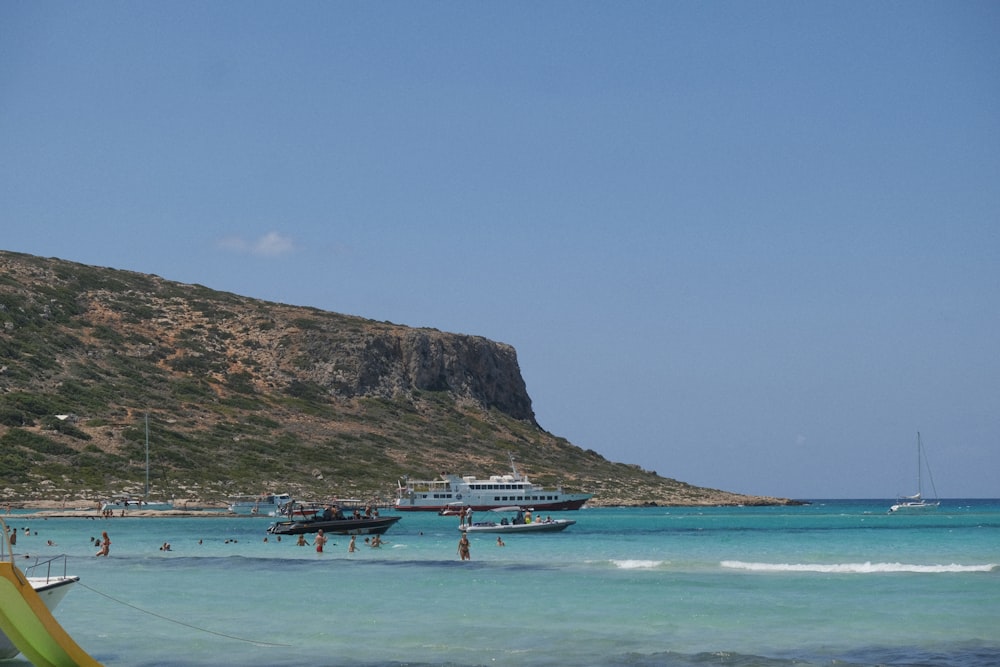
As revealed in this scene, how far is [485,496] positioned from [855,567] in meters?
77.0

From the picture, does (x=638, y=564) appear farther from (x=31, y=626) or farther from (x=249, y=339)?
(x=249, y=339)

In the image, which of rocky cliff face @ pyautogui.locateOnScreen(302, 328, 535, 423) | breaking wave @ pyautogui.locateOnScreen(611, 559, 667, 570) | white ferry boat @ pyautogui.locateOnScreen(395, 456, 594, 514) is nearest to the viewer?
breaking wave @ pyautogui.locateOnScreen(611, 559, 667, 570)

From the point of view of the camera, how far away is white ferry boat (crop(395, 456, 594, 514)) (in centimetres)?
11844

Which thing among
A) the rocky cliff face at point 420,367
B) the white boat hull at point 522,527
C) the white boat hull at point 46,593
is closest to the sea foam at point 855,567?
the white boat hull at point 522,527

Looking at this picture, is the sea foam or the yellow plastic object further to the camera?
the sea foam

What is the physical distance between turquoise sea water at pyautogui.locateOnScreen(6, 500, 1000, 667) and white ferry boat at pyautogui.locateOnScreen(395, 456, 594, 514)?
56003 mm

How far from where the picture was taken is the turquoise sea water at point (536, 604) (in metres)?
24.7

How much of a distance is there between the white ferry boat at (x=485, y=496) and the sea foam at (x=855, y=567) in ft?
233

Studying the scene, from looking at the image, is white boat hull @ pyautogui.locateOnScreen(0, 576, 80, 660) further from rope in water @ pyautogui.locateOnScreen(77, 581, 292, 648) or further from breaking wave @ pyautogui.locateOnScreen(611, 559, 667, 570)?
breaking wave @ pyautogui.locateOnScreen(611, 559, 667, 570)

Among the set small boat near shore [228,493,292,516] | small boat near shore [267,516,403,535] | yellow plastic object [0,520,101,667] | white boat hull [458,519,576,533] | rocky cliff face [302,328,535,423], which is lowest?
yellow plastic object [0,520,101,667]

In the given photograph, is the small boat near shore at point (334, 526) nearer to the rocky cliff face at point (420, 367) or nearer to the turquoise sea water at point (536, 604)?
the turquoise sea water at point (536, 604)

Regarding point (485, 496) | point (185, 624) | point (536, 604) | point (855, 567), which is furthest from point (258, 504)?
point (185, 624)

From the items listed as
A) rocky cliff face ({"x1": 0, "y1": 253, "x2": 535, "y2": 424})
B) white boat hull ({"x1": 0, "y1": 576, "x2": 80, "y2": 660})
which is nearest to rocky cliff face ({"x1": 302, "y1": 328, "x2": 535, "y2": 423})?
rocky cliff face ({"x1": 0, "y1": 253, "x2": 535, "y2": 424})

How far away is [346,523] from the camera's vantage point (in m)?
69.2
